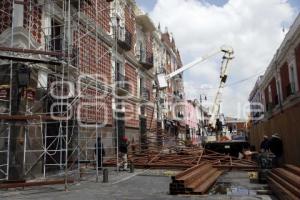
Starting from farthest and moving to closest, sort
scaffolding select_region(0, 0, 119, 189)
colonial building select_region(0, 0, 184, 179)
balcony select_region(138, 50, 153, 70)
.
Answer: balcony select_region(138, 50, 153, 70) < colonial building select_region(0, 0, 184, 179) < scaffolding select_region(0, 0, 119, 189)

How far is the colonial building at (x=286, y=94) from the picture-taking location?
13680 mm

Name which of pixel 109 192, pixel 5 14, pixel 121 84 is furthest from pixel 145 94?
pixel 109 192

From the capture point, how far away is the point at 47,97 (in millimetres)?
14625

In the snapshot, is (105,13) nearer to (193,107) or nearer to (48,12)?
(48,12)

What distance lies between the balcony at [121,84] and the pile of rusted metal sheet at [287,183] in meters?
13.2

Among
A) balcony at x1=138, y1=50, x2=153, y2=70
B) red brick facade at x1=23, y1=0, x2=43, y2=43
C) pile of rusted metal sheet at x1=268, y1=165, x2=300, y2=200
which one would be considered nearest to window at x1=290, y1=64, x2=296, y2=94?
balcony at x1=138, y1=50, x2=153, y2=70

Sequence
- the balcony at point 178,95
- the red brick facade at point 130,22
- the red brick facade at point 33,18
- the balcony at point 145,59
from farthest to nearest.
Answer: the balcony at point 178,95 < the balcony at point 145,59 < the red brick facade at point 130,22 < the red brick facade at point 33,18

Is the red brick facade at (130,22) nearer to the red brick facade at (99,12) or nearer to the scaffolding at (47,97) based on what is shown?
the red brick facade at (99,12)

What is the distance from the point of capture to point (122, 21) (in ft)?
82.4

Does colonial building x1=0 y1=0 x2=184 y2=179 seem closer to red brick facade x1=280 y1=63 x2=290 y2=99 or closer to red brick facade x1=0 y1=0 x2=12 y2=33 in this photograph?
red brick facade x1=0 y1=0 x2=12 y2=33

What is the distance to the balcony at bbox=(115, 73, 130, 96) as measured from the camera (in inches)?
901

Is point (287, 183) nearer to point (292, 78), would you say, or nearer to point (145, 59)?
point (292, 78)

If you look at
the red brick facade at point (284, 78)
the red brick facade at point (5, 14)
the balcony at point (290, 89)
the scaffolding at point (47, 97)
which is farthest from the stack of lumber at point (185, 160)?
the red brick facade at point (5, 14)

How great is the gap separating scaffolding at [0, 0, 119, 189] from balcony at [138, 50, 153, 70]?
33.3ft
